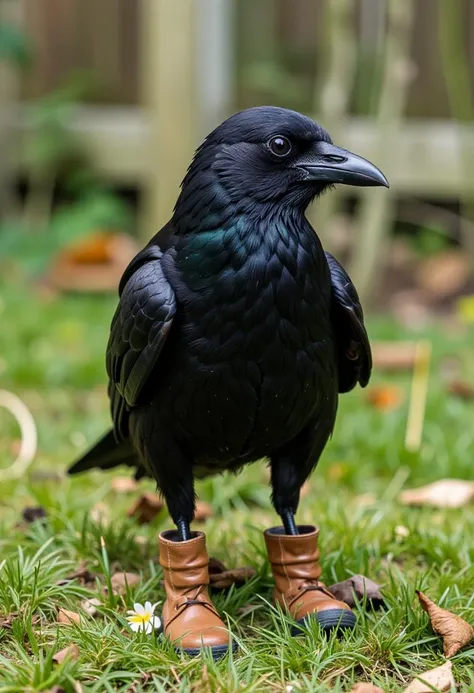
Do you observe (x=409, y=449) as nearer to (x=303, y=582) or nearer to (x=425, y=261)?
(x=303, y=582)

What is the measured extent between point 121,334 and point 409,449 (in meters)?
1.83

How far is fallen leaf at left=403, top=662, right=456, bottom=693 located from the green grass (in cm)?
5

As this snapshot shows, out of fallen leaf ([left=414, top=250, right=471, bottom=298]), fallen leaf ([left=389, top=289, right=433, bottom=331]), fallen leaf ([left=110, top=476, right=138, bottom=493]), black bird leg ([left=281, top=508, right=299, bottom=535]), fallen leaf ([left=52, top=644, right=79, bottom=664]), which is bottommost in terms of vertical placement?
fallen leaf ([left=389, top=289, right=433, bottom=331])

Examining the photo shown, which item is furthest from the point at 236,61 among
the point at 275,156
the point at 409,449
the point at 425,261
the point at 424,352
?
the point at 275,156

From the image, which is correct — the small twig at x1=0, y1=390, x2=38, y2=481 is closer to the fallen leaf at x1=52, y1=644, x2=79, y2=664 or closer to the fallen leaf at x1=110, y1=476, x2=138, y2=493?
the fallen leaf at x1=110, y1=476, x2=138, y2=493

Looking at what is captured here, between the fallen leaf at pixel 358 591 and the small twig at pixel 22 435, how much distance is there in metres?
1.57

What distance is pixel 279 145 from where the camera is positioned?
258cm

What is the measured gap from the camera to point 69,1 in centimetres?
883

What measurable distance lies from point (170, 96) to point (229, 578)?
4.83 meters

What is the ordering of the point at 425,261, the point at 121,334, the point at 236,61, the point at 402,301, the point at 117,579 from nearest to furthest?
the point at 121,334 → the point at 117,579 → the point at 402,301 → the point at 425,261 → the point at 236,61

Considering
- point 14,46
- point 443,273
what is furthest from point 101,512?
point 14,46

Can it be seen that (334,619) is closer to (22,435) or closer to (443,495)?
(443,495)

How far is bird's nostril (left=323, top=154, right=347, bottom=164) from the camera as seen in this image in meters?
2.60

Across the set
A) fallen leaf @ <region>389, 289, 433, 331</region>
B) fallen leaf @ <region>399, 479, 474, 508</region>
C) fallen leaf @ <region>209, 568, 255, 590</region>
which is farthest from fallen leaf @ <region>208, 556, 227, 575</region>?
fallen leaf @ <region>389, 289, 433, 331</region>
